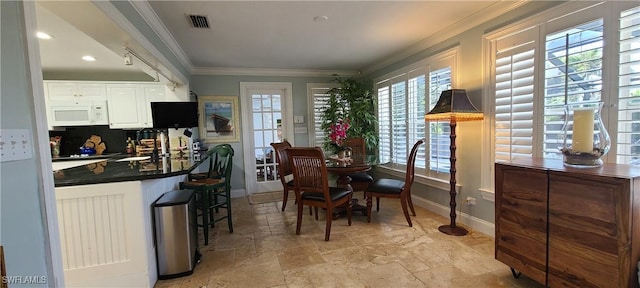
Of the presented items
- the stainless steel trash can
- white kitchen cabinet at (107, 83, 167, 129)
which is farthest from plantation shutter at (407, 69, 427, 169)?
white kitchen cabinet at (107, 83, 167, 129)

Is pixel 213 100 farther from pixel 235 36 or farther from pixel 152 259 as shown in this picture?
pixel 152 259

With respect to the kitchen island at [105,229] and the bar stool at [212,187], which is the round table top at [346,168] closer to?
the bar stool at [212,187]

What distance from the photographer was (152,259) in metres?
2.03

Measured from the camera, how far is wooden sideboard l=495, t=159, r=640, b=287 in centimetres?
137

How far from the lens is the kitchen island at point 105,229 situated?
177 cm

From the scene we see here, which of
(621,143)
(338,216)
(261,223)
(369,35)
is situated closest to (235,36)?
(369,35)

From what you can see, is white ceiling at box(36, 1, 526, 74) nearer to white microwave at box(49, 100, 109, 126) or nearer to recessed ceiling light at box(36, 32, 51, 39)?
recessed ceiling light at box(36, 32, 51, 39)

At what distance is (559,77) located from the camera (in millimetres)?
2076

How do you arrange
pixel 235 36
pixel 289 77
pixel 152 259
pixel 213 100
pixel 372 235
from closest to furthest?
pixel 152 259 → pixel 372 235 → pixel 235 36 → pixel 213 100 → pixel 289 77

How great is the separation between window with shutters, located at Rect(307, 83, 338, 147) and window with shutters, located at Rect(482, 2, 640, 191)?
2.87m

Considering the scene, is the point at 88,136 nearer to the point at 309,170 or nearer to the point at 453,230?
the point at 309,170

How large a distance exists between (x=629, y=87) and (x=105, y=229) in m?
3.53

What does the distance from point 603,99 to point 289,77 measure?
4.02 metres

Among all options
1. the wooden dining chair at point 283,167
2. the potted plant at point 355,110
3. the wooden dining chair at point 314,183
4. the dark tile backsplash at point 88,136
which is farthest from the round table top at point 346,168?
the dark tile backsplash at point 88,136
